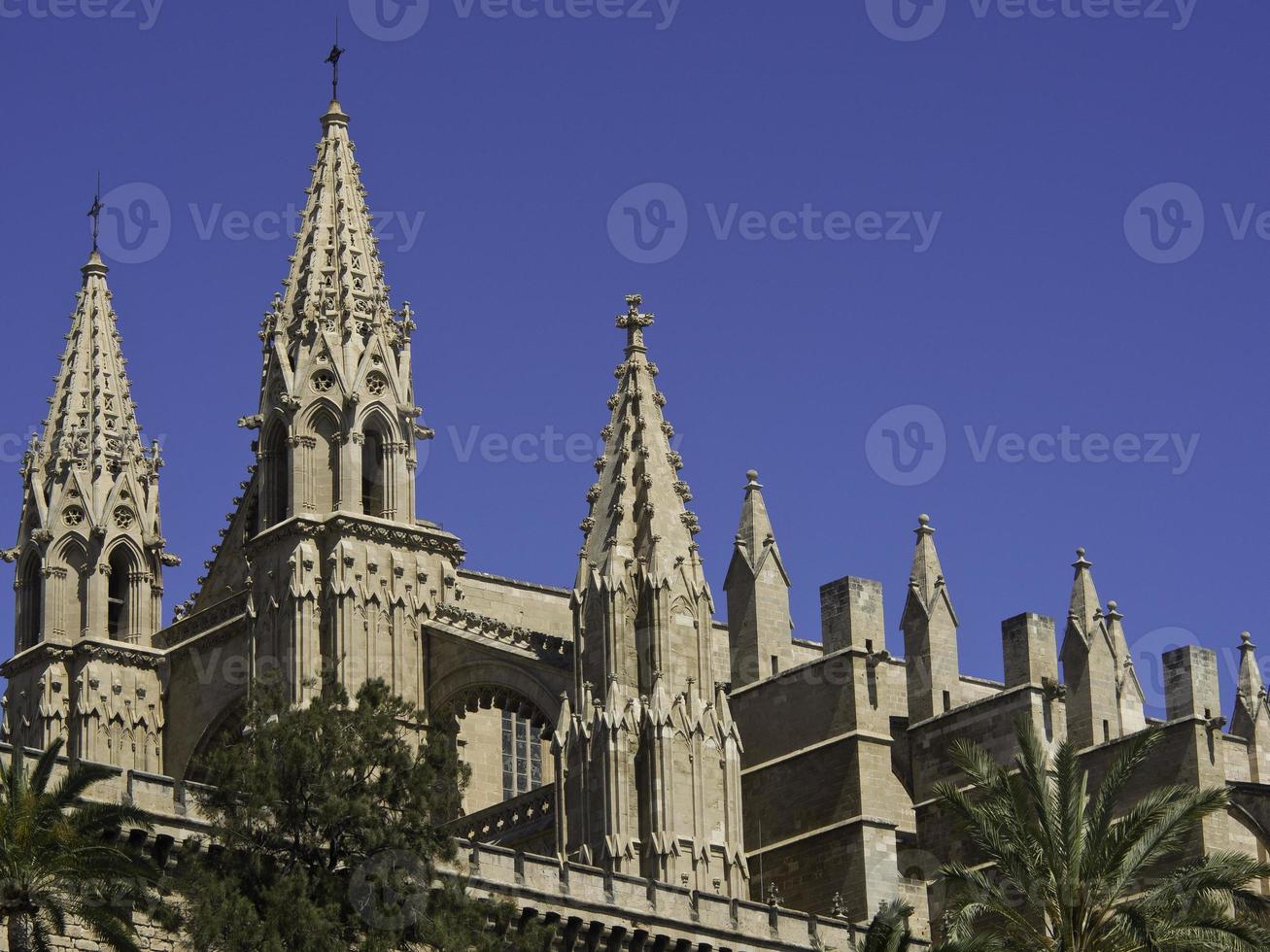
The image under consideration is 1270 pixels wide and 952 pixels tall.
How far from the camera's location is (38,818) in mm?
43344

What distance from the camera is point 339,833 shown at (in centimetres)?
4678

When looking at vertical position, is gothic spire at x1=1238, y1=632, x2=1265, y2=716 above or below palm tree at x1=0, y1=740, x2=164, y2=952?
above

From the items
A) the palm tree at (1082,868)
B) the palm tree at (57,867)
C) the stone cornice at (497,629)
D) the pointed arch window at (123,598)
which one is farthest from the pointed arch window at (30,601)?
the palm tree at (1082,868)

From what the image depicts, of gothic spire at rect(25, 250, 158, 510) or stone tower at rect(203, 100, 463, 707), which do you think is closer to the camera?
stone tower at rect(203, 100, 463, 707)

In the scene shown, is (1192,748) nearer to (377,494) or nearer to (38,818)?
(377,494)

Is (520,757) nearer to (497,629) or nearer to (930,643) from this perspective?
(497,629)

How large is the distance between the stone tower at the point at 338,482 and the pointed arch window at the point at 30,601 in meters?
4.33

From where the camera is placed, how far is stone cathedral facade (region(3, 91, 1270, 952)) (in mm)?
57000

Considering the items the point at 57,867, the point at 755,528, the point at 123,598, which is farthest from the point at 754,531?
the point at 57,867

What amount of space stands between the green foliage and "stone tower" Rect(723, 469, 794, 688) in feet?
54.1

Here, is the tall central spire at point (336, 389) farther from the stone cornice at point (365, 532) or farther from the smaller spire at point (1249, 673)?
the smaller spire at point (1249, 673)

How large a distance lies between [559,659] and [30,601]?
12.9 metres

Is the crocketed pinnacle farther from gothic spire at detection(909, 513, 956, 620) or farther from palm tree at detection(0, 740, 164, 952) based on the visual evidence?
palm tree at detection(0, 740, 164, 952)

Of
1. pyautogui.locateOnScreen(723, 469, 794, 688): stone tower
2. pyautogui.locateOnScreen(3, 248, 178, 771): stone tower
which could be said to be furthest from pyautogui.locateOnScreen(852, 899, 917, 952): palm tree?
pyautogui.locateOnScreen(3, 248, 178, 771): stone tower
